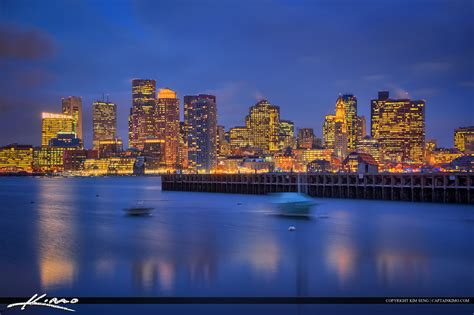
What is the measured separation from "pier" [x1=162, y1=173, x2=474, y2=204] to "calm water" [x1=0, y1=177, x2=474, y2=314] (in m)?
6.76

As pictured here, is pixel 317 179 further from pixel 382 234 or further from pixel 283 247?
pixel 283 247

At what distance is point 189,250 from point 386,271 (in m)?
12.4

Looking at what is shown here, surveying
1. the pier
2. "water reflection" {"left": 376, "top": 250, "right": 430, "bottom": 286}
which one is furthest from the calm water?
the pier

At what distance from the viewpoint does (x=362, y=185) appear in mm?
73250

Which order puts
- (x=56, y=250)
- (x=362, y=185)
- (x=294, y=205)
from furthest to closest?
1. (x=362, y=185)
2. (x=294, y=205)
3. (x=56, y=250)

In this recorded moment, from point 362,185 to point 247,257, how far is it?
4439cm

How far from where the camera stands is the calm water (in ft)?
77.4

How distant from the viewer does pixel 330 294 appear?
22766mm

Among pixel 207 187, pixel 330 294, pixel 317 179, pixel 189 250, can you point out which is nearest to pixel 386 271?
pixel 330 294

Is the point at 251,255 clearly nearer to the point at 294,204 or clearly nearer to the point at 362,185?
the point at 294,204

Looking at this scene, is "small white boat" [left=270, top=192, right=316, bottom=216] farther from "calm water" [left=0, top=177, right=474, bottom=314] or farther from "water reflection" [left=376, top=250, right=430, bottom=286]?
"water reflection" [left=376, top=250, right=430, bottom=286]

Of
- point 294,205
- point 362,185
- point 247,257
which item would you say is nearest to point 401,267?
point 247,257

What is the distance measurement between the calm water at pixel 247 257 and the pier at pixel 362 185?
22.2 ft

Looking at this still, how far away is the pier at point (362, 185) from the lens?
62.4 metres
